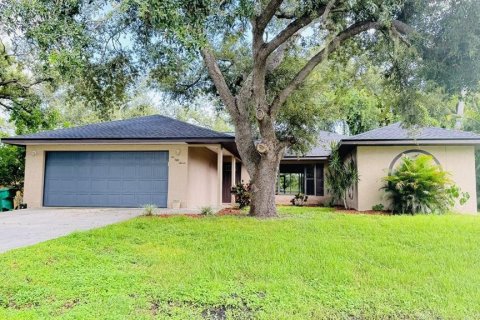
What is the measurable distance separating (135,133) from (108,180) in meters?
2.13

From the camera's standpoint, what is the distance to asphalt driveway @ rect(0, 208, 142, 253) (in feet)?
23.3

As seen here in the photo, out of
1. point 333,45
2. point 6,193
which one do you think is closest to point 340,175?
→ point 333,45

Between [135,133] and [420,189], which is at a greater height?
[135,133]

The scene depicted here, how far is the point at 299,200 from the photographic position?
63.5 feet

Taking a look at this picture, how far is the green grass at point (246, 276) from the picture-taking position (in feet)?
13.1

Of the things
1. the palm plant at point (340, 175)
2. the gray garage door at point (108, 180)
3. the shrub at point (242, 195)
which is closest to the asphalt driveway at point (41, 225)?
the gray garage door at point (108, 180)

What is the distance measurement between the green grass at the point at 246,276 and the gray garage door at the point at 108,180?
21.6 ft

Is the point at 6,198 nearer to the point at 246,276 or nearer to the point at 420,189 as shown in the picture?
the point at 246,276

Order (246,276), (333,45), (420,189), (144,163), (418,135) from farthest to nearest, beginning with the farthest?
(144,163)
(418,135)
(420,189)
(333,45)
(246,276)

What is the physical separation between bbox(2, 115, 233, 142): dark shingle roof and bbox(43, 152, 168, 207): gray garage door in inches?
31.2

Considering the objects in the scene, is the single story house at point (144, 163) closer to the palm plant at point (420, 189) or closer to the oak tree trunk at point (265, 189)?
the palm plant at point (420, 189)

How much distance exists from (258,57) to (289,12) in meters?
2.03

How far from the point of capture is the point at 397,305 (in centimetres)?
412

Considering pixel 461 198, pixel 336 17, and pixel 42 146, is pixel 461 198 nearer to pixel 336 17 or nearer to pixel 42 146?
pixel 336 17
